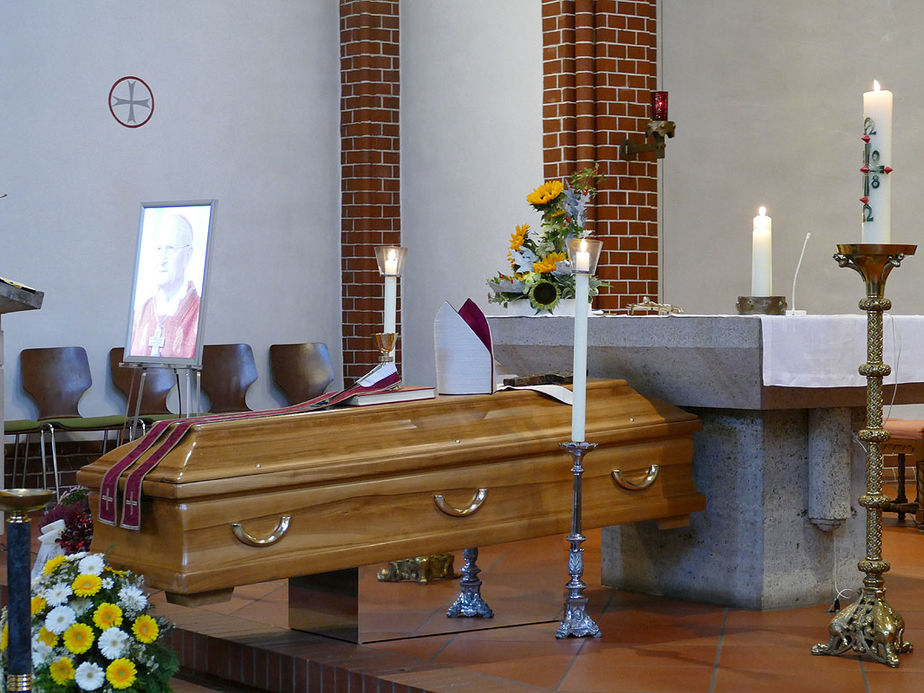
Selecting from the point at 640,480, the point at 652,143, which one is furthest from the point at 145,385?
the point at 640,480

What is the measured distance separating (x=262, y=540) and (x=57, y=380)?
14.5 ft

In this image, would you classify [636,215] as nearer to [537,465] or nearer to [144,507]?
[537,465]

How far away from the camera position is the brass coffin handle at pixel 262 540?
3139mm

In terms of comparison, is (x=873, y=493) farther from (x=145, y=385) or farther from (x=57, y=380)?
(x=57, y=380)

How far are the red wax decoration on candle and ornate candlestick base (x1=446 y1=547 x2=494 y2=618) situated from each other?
143 inches

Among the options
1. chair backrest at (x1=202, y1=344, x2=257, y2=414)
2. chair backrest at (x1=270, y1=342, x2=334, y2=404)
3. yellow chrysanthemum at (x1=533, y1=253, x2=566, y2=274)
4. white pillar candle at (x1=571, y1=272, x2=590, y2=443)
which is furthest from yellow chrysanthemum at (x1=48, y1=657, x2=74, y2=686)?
chair backrest at (x1=270, y1=342, x2=334, y2=404)

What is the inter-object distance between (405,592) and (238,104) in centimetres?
451

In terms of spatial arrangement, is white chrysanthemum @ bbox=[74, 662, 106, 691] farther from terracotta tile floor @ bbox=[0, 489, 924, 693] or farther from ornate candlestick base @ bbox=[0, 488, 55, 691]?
ornate candlestick base @ bbox=[0, 488, 55, 691]

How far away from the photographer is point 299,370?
8078 millimetres

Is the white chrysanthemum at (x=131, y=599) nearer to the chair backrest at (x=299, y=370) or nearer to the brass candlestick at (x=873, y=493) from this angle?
the brass candlestick at (x=873, y=493)

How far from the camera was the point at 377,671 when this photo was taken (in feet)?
10.9

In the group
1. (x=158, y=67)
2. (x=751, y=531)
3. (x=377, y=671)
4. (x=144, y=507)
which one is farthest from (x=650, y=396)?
(x=158, y=67)

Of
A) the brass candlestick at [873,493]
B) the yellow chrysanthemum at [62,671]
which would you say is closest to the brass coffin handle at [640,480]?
the brass candlestick at [873,493]

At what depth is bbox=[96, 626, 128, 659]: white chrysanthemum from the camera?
9.97ft
